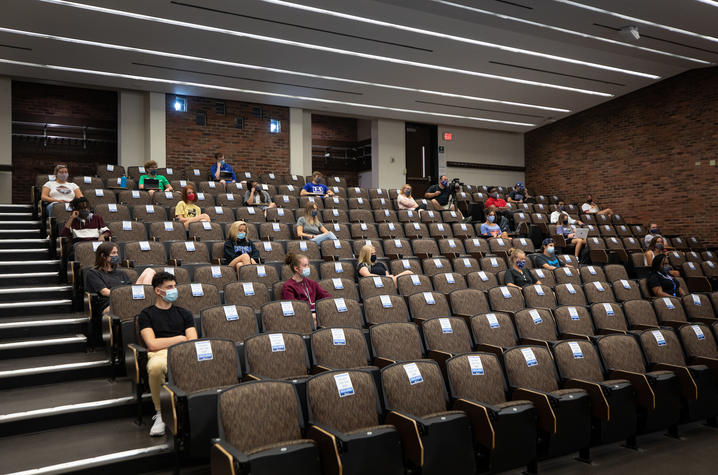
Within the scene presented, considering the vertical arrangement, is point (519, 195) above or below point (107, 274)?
above

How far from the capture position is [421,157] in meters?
12.5

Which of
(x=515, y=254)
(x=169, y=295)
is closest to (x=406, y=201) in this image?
(x=515, y=254)

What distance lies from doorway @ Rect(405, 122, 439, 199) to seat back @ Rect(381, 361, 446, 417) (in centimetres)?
965

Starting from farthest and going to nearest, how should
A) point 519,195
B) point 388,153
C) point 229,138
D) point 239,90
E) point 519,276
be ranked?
point 388,153
point 519,195
point 229,138
point 239,90
point 519,276

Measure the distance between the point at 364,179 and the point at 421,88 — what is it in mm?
3450

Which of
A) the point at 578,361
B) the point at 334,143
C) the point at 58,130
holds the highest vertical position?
the point at 334,143

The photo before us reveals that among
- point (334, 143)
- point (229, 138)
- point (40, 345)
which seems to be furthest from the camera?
point (334, 143)

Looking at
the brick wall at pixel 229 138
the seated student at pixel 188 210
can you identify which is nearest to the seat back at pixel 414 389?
the seated student at pixel 188 210

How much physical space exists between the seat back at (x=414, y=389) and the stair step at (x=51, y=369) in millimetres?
1851

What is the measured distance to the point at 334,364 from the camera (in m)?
3.09

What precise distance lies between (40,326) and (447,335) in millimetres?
2814

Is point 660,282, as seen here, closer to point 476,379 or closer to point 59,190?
point 476,379

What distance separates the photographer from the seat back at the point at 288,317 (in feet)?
11.5

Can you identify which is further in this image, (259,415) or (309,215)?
(309,215)
